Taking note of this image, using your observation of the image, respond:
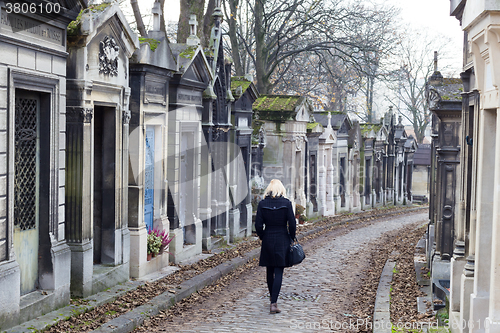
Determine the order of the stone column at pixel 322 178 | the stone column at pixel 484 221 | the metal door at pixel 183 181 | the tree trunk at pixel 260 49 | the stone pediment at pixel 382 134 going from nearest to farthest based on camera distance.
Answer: the stone column at pixel 484 221, the metal door at pixel 183 181, the stone column at pixel 322 178, the tree trunk at pixel 260 49, the stone pediment at pixel 382 134

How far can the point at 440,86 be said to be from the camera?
364 inches

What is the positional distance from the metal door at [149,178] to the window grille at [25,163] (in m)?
3.18

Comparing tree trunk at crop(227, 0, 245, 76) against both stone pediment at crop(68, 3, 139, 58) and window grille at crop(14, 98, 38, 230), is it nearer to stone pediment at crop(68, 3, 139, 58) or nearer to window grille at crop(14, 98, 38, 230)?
stone pediment at crop(68, 3, 139, 58)

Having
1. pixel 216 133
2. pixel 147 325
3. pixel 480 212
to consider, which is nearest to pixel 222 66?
pixel 216 133

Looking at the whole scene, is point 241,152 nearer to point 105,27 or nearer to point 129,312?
point 105,27

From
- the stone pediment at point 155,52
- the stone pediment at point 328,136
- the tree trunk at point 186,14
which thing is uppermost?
the tree trunk at point 186,14

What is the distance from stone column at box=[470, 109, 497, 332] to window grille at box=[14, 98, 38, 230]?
4817mm

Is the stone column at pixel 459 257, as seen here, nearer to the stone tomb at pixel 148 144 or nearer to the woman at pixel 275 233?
the woman at pixel 275 233

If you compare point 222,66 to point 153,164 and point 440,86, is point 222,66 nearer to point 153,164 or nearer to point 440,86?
point 153,164

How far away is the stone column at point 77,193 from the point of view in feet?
24.5

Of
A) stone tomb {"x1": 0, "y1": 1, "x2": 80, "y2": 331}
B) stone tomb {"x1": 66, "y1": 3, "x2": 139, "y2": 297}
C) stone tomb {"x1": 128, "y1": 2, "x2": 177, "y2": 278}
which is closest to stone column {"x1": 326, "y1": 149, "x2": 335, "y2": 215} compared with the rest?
stone tomb {"x1": 128, "y1": 2, "x2": 177, "y2": 278}

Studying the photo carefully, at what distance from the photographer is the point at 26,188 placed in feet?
22.0

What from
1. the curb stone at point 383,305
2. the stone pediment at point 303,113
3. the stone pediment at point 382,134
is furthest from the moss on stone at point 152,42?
the stone pediment at point 382,134

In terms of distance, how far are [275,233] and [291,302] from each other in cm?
130
